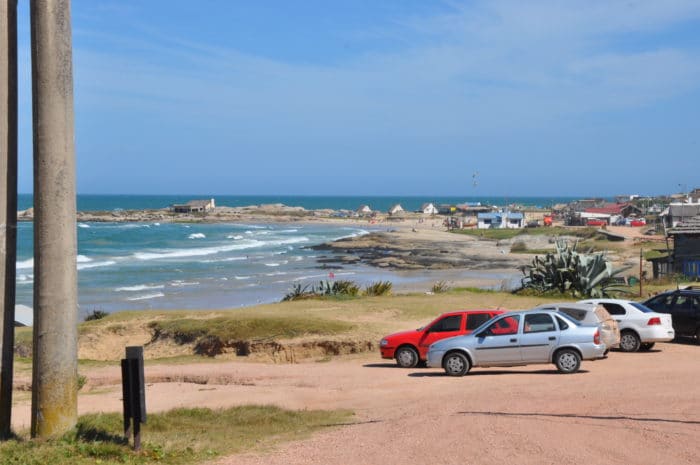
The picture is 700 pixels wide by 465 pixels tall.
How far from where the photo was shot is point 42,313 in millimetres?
9836

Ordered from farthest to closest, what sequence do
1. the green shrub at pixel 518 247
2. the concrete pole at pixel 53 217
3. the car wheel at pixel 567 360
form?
the green shrub at pixel 518 247 < the car wheel at pixel 567 360 < the concrete pole at pixel 53 217

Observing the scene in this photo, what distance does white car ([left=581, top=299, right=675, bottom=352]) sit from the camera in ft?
64.0

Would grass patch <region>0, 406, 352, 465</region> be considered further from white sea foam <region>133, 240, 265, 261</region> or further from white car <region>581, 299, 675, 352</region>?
white sea foam <region>133, 240, 265, 261</region>

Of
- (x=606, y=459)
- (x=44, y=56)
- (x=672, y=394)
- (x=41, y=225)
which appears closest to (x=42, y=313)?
(x=41, y=225)

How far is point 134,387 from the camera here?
9.25m

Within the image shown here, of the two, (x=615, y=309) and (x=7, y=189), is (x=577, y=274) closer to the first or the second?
(x=615, y=309)

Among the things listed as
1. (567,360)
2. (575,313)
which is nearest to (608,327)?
(575,313)

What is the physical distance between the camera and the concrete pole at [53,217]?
9820 millimetres

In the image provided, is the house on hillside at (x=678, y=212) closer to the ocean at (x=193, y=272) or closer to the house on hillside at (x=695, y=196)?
the house on hillside at (x=695, y=196)

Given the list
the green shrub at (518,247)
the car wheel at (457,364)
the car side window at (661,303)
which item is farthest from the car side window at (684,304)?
the green shrub at (518,247)

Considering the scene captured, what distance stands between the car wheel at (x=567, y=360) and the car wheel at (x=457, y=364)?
1.72 meters

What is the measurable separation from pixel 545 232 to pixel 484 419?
8924 cm

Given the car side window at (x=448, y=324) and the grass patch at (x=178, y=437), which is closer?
the grass patch at (x=178, y=437)

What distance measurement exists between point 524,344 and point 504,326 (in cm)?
53
